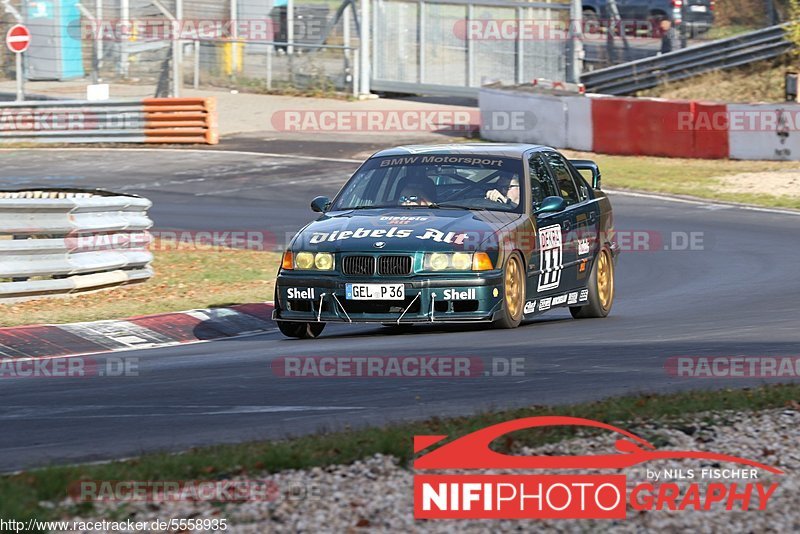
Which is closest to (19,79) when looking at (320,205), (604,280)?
(320,205)

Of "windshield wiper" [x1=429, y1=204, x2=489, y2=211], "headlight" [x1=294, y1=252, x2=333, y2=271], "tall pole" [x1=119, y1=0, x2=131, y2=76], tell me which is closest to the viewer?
"headlight" [x1=294, y1=252, x2=333, y2=271]

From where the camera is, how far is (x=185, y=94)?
38.6 meters

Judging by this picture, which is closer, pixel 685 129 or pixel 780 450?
pixel 780 450

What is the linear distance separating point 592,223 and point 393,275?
111 inches

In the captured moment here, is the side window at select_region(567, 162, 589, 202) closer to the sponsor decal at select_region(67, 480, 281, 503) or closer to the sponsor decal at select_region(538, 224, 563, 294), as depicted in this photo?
the sponsor decal at select_region(538, 224, 563, 294)

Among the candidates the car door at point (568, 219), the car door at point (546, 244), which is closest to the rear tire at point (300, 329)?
the car door at point (546, 244)

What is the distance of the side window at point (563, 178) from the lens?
12344 millimetres

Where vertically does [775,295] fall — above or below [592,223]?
below

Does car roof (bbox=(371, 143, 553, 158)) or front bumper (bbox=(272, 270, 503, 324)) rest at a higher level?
car roof (bbox=(371, 143, 553, 158))

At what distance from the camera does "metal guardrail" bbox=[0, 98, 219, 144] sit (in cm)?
3189

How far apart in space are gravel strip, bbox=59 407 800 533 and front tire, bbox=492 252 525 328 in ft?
14.6

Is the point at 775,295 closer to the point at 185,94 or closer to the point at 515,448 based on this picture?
the point at 515,448

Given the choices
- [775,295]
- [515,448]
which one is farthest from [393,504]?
[775,295]

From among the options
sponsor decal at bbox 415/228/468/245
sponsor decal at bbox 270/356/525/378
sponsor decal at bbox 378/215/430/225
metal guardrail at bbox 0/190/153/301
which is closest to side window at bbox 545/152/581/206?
sponsor decal at bbox 378/215/430/225
